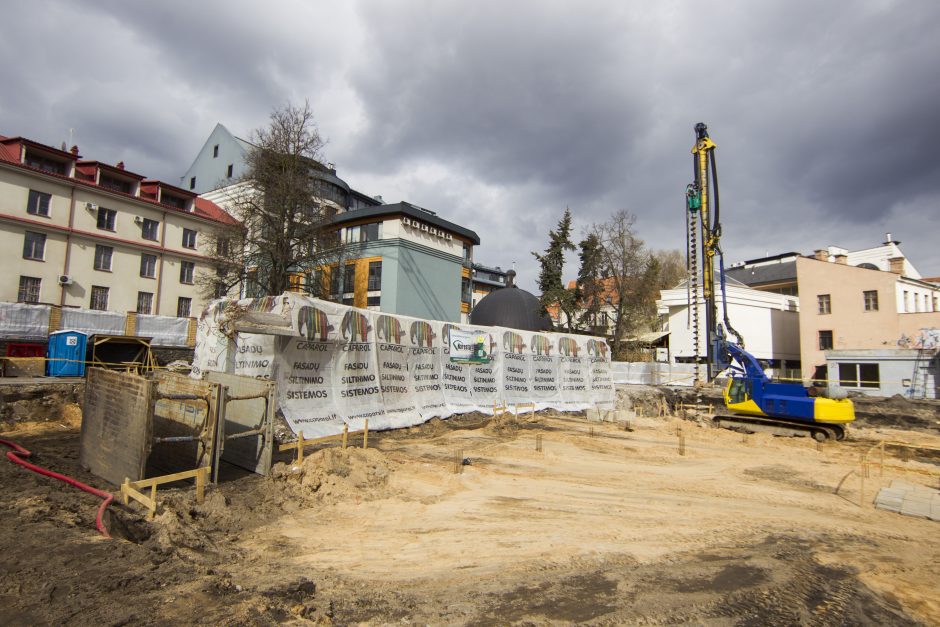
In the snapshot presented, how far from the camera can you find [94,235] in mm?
29828

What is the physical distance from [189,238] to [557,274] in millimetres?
27610

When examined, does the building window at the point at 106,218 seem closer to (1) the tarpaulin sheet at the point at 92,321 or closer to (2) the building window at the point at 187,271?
(2) the building window at the point at 187,271

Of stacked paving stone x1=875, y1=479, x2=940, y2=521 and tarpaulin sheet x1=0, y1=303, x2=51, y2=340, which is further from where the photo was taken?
tarpaulin sheet x1=0, y1=303, x2=51, y2=340

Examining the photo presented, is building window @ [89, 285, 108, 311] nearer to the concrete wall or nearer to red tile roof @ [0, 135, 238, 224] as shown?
red tile roof @ [0, 135, 238, 224]

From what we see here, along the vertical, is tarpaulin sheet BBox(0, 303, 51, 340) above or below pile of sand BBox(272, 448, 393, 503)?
above

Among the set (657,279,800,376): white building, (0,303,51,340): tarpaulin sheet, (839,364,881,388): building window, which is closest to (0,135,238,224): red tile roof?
(0,303,51,340): tarpaulin sheet

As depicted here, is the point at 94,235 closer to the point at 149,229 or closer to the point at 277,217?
the point at 149,229

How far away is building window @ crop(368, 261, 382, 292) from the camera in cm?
3706

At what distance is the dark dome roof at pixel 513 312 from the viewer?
3934 centimetres

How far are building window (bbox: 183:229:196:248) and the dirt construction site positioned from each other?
86.7 ft

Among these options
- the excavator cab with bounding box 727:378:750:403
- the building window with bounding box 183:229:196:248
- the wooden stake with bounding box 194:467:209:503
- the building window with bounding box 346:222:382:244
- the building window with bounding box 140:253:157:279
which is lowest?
the wooden stake with bounding box 194:467:209:503

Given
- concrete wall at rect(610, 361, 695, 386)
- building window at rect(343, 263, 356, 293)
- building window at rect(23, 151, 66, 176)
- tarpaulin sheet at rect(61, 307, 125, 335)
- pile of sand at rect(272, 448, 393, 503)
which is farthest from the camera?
building window at rect(343, 263, 356, 293)

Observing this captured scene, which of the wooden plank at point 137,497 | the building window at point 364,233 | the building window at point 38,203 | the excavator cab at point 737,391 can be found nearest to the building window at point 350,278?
the building window at point 364,233

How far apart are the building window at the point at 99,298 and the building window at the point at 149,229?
4.41 meters
